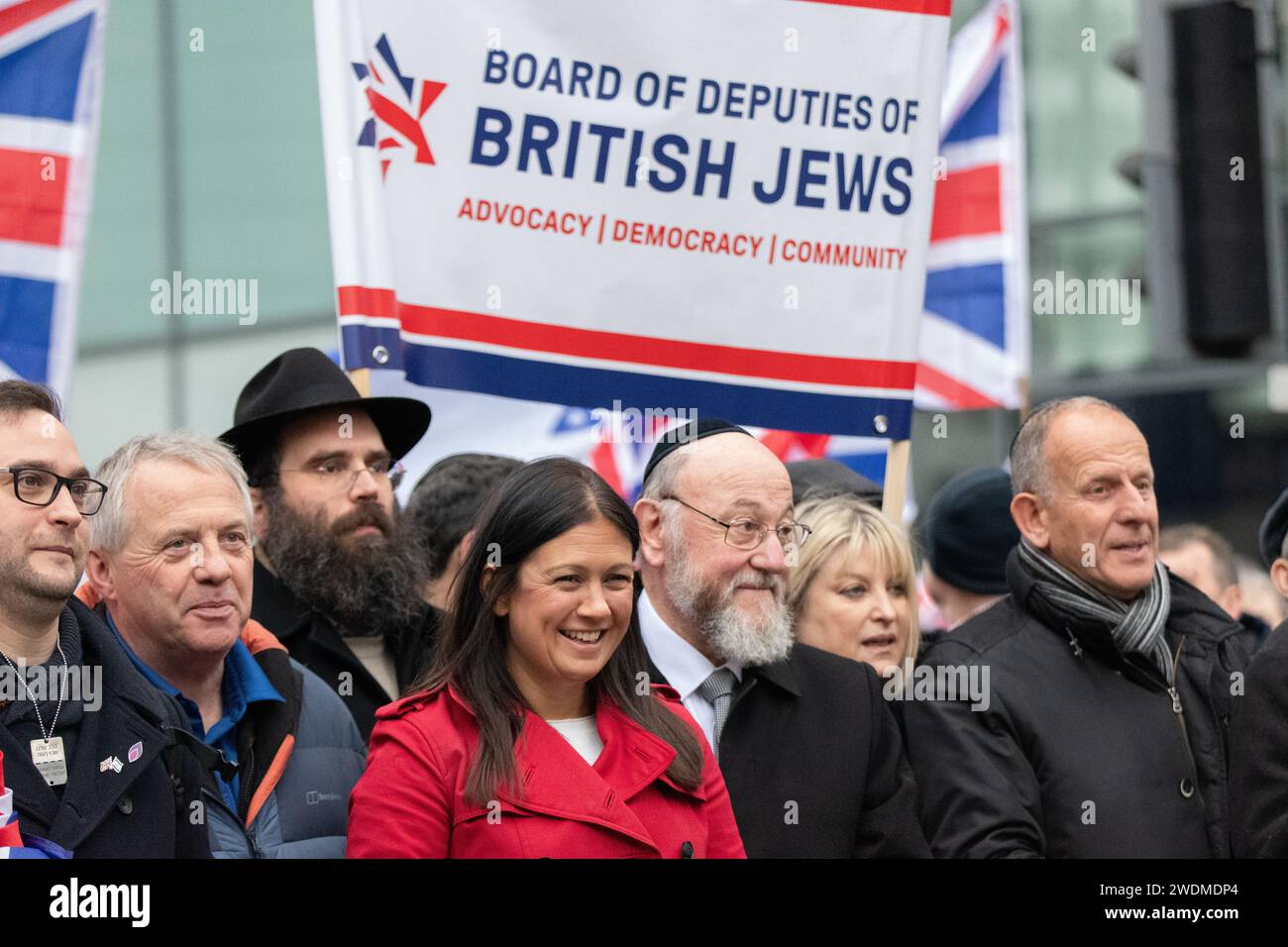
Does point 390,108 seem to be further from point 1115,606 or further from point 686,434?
point 1115,606

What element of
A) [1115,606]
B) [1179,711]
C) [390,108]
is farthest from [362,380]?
[1179,711]

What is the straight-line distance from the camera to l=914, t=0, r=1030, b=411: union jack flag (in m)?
7.36

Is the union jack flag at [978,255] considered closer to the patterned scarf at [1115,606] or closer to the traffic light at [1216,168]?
the traffic light at [1216,168]

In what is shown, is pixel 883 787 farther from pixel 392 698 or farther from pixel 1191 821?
pixel 392 698

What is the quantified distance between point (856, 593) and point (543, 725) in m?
1.51

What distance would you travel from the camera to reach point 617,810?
3.72 metres

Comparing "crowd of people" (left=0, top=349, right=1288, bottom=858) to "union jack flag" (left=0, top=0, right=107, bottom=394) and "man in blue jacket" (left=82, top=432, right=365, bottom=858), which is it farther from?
"union jack flag" (left=0, top=0, right=107, bottom=394)

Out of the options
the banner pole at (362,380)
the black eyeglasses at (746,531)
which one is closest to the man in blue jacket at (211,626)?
the banner pole at (362,380)

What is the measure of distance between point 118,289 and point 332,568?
9.95 meters

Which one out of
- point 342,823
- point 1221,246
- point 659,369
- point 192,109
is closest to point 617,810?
point 342,823

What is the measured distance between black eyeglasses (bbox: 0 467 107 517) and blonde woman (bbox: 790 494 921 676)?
1.88 meters

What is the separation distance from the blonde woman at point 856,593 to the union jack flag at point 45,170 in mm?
2001

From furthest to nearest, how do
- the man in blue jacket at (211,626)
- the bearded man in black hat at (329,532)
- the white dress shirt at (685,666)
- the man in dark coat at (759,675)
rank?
1. the bearded man in black hat at (329,532)
2. the white dress shirt at (685,666)
3. the man in dark coat at (759,675)
4. the man in blue jacket at (211,626)

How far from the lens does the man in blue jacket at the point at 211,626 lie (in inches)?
164
